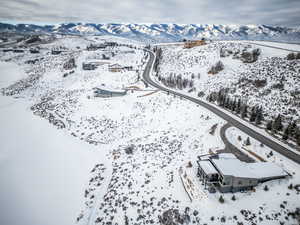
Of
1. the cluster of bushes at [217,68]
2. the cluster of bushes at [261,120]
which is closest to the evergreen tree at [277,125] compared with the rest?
the cluster of bushes at [261,120]

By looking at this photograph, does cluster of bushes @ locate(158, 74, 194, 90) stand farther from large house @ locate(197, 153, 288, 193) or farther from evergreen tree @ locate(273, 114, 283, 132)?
large house @ locate(197, 153, 288, 193)

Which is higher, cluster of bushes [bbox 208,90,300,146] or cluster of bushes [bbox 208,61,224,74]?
cluster of bushes [bbox 208,61,224,74]

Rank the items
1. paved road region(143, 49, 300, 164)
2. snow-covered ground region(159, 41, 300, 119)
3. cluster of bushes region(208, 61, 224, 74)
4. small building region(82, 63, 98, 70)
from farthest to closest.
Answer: small building region(82, 63, 98, 70)
cluster of bushes region(208, 61, 224, 74)
snow-covered ground region(159, 41, 300, 119)
paved road region(143, 49, 300, 164)

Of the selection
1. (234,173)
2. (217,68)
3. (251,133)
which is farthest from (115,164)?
(217,68)

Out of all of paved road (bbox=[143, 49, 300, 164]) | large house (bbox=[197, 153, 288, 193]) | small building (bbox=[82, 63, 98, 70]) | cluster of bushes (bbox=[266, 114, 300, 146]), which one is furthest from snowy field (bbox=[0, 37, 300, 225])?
small building (bbox=[82, 63, 98, 70])

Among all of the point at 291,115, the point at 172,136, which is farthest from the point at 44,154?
the point at 291,115

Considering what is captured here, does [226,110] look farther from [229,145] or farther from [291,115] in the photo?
[229,145]

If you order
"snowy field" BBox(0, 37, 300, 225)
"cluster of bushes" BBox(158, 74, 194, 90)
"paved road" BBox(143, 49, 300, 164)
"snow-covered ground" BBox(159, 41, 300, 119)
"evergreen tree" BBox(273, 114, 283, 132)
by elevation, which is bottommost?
"snowy field" BBox(0, 37, 300, 225)
